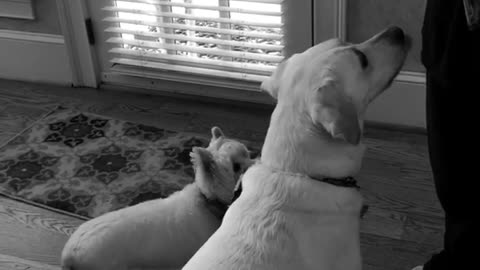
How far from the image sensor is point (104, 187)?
95.4 inches

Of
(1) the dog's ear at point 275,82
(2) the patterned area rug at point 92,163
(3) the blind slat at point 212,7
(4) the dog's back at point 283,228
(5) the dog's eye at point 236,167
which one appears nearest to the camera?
(4) the dog's back at point 283,228

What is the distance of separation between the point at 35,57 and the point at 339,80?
228 centimetres

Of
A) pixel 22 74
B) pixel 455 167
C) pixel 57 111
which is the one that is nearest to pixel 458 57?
pixel 455 167

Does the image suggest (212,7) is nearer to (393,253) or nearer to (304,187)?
(393,253)

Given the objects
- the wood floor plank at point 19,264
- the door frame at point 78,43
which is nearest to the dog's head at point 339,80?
the wood floor plank at point 19,264

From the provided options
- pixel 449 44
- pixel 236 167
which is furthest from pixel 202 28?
pixel 449 44

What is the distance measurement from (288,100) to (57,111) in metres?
1.89

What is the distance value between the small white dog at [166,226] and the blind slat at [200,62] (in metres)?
0.89

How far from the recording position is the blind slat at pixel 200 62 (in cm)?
277

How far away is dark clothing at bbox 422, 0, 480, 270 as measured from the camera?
121 centimetres

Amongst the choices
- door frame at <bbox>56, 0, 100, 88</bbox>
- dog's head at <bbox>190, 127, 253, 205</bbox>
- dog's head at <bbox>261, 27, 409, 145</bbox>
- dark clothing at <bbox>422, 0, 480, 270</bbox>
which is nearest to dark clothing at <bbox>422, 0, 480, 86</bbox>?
dark clothing at <bbox>422, 0, 480, 270</bbox>

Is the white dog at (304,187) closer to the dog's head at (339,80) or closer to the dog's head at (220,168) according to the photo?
the dog's head at (339,80)

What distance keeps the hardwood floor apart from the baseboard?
11 cm

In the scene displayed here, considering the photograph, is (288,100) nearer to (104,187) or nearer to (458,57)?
(458,57)
